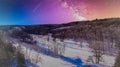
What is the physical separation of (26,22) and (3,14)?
0.29 metres

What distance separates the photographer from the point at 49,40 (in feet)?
10.4

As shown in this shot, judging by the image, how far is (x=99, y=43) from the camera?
10.3 feet

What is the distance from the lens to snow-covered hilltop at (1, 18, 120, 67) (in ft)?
10.2

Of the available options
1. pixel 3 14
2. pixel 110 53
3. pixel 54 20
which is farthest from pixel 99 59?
pixel 3 14

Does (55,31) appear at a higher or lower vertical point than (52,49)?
higher

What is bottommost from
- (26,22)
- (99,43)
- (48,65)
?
(48,65)

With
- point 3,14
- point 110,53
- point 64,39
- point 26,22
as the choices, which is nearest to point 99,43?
point 110,53

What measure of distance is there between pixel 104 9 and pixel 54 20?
63cm

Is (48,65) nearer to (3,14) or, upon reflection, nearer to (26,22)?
(26,22)

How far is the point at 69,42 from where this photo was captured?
3168mm

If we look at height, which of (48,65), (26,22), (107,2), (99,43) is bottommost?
(48,65)

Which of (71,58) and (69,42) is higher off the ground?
(69,42)

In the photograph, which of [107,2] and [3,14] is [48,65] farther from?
[107,2]

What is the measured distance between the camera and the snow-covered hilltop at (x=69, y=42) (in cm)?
312
